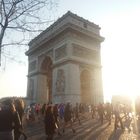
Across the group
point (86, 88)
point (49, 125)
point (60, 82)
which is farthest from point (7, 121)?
point (86, 88)

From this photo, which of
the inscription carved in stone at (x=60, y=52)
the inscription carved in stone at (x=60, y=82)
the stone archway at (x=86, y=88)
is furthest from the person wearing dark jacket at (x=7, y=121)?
the stone archway at (x=86, y=88)

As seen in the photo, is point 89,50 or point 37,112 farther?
point 89,50

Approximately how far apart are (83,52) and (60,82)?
16.2ft

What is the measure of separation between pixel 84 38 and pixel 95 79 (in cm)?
563

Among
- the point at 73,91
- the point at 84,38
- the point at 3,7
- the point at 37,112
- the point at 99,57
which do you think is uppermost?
the point at 84,38

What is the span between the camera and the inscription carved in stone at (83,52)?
88.8 ft

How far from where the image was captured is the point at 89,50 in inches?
1139

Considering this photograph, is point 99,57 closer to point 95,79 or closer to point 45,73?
point 95,79

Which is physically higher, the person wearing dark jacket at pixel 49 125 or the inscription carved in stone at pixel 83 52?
the inscription carved in stone at pixel 83 52

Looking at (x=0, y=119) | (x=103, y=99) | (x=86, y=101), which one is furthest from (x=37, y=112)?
(x=0, y=119)

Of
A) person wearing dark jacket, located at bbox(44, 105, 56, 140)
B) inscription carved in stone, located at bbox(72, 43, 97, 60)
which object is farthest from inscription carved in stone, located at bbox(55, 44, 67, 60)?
person wearing dark jacket, located at bbox(44, 105, 56, 140)

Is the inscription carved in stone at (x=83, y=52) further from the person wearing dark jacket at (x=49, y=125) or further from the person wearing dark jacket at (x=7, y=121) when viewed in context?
the person wearing dark jacket at (x=7, y=121)

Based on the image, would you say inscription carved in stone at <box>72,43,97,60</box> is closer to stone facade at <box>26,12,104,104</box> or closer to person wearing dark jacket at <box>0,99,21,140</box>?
stone facade at <box>26,12,104,104</box>

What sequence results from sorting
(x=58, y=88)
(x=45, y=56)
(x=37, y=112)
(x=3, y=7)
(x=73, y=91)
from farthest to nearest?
(x=45, y=56) < (x=58, y=88) < (x=73, y=91) < (x=37, y=112) < (x=3, y=7)
